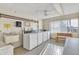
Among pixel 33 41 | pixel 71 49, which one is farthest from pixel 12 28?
pixel 71 49

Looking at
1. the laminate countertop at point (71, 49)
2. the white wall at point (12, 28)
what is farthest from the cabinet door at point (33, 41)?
the laminate countertop at point (71, 49)

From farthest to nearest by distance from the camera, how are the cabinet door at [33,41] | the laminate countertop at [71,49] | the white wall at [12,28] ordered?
the cabinet door at [33,41] → the white wall at [12,28] → the laminate countertop at [71,49]

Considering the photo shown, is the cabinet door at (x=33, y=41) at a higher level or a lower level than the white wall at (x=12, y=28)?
lower

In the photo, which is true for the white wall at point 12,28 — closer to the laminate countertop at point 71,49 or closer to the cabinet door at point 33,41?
the cabinet door at point 33,41

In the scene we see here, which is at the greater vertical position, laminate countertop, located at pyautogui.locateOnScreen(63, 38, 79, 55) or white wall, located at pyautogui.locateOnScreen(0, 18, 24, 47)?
white wall, located at pyautogui.locateOnScreen(0, 18, 24, 47)

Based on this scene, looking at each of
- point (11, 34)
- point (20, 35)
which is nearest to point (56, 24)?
point (20, 35)

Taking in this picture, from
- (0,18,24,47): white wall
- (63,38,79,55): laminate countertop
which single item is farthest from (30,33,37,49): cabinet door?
(63,38,79,55): laminate countertop

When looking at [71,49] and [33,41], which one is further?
[33,41]

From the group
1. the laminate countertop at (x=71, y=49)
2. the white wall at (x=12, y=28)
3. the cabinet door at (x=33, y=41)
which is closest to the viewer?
the laminate countertop at (x=71, y=49)

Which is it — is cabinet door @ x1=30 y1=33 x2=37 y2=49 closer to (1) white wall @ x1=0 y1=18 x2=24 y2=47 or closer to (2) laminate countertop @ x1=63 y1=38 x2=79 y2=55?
(1) white wall @ x1=0 y1=18 x2=24 y2=47

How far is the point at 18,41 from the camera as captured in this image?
1728 mm

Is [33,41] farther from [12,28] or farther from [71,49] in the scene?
[71,49]

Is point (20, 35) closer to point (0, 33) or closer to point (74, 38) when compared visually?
point (0, 33)

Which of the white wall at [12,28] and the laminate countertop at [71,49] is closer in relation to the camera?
the laminate countertop at [71,49]
